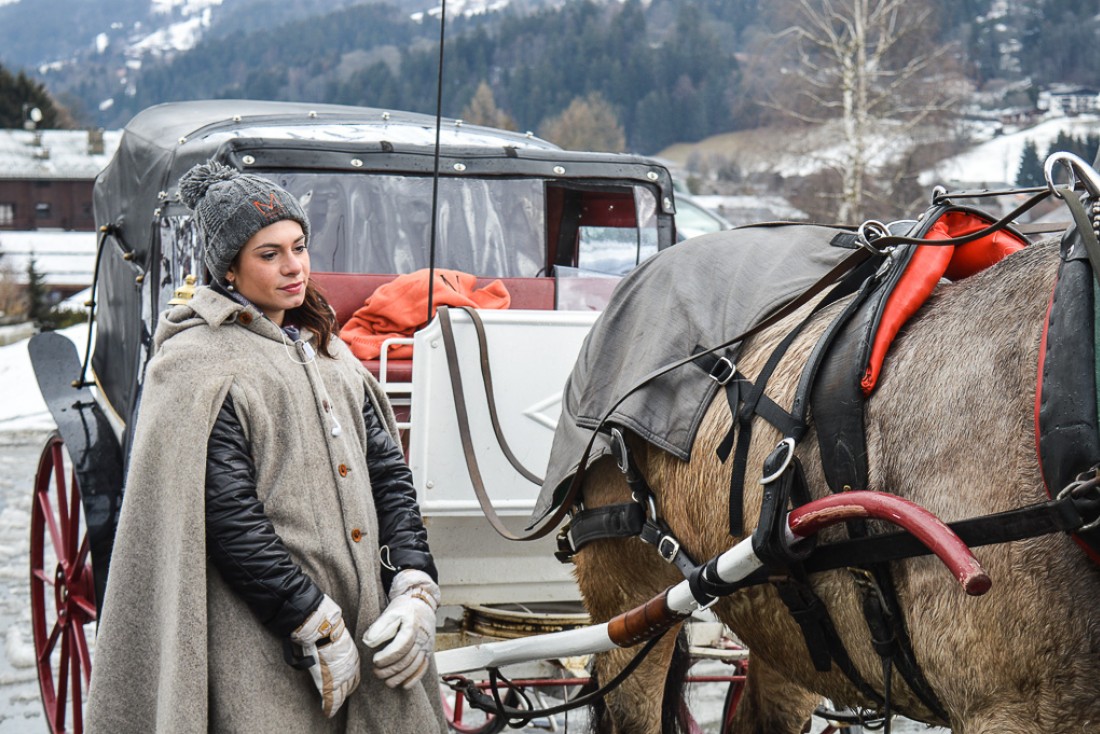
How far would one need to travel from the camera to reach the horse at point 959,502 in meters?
1.74

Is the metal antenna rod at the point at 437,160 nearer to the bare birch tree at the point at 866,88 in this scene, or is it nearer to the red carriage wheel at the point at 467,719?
the red carriage wheel at the point at 467,719

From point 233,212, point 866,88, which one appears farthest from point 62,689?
point 866,88

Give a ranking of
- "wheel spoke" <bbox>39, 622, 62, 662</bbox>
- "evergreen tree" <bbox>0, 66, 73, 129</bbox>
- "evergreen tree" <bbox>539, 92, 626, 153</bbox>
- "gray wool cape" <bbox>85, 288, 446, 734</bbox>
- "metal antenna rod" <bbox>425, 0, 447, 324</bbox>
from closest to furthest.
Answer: "gray wool cape" <bbox>85, 288, 446, 734</bbox> → "metal antenna rod" <bbox>425, 0, 447, 324</bbox> → "wheel spoke" <bbox>39, 622, 62, 662</bbox> → "evergreen tree" <bbox>0, 66, 73, 129</bbox> → "evergreen tree" <bbox>539, 92, 626, 153</bbox>

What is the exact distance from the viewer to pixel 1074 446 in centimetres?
166

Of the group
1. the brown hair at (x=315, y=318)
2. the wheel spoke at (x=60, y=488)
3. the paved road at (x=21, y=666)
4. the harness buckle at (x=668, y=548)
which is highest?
the brown hair at (x=315, y=318)

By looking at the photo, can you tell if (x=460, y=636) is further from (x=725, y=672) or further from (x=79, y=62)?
(x=79, y=62)

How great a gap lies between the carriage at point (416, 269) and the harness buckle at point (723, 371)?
978 mm

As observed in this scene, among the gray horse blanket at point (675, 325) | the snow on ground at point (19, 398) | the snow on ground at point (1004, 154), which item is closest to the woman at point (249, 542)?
the gray horse blanket at point (675, 325)

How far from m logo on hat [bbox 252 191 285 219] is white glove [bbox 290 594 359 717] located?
0.72 metres

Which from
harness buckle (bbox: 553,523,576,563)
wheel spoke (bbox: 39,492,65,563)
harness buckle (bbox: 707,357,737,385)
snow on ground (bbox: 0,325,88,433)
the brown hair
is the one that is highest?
the brown hair

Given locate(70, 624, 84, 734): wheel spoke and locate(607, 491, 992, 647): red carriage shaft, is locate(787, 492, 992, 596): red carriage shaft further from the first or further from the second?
locate(70, 624, 84, 734): wheel spoke

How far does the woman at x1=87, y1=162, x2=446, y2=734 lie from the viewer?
2.19 metres

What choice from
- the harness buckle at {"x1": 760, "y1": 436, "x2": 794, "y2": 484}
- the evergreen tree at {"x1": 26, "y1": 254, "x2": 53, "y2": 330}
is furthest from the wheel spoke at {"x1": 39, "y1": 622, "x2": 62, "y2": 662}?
the evergreen tree at {"x1": 26, "y1": 254, "x2": 53, "y2": 330}

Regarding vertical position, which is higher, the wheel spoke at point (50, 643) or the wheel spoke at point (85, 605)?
the wheel spoke at point (85, 605)
